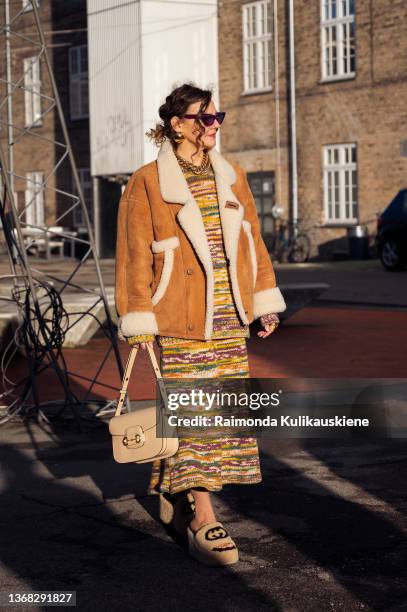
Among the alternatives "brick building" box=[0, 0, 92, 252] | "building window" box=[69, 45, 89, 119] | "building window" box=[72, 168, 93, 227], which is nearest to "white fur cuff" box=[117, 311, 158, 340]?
"brick building" box=[0, 0, 92, 252]

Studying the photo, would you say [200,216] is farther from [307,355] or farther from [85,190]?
[85,190]

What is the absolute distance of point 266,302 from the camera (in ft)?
16.7

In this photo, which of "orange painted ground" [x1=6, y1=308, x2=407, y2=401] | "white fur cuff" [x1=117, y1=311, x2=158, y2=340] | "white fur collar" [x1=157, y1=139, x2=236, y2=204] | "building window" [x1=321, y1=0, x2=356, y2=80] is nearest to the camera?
"white fur cuff" [x1=117, y1=311, x2=158, y2=340]

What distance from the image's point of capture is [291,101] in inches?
1169

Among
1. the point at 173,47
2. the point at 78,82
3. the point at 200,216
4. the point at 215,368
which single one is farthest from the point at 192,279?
the point at 78,82

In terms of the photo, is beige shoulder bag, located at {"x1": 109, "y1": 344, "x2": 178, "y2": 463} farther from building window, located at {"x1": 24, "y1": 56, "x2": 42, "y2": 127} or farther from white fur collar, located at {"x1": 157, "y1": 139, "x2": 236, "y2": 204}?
building window, located at {"x1": 24, "y1": 56, "x2": 42, "y2": 127}

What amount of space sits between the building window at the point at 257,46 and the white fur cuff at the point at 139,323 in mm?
26314

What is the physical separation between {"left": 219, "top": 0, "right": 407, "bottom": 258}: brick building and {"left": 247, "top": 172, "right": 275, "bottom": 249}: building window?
0.03 meters

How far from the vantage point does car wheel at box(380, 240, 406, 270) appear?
23.6m

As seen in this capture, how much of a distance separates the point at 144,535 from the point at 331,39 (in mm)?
25154

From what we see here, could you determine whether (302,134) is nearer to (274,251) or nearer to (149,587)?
(274,251)

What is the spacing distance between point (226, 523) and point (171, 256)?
122 centimetres

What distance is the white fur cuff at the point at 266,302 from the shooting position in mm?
5090

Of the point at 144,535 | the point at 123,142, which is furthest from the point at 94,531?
the point at 123,142
